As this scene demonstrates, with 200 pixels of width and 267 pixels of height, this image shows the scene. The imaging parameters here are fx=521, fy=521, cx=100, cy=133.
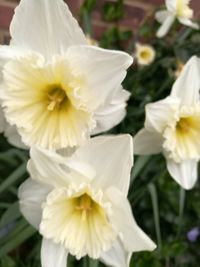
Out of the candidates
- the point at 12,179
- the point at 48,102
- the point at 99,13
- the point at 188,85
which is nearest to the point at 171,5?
the point at 99,13

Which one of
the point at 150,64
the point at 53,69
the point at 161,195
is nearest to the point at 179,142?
the point at 53,69

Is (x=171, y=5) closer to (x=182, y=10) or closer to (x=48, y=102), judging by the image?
(x=182, y=10)

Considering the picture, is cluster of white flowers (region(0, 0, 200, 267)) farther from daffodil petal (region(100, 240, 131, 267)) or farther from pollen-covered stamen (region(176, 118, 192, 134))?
pollen-covered stamen (region(176, 118, 192, 134))

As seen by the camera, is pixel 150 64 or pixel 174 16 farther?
pixel 150 64

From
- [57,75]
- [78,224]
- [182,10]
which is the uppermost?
[57,75]

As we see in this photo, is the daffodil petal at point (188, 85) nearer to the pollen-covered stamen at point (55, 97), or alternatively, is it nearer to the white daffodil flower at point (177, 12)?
the pollen-covered stamen at point (55, 97)

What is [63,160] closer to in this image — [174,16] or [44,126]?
[44,126]
